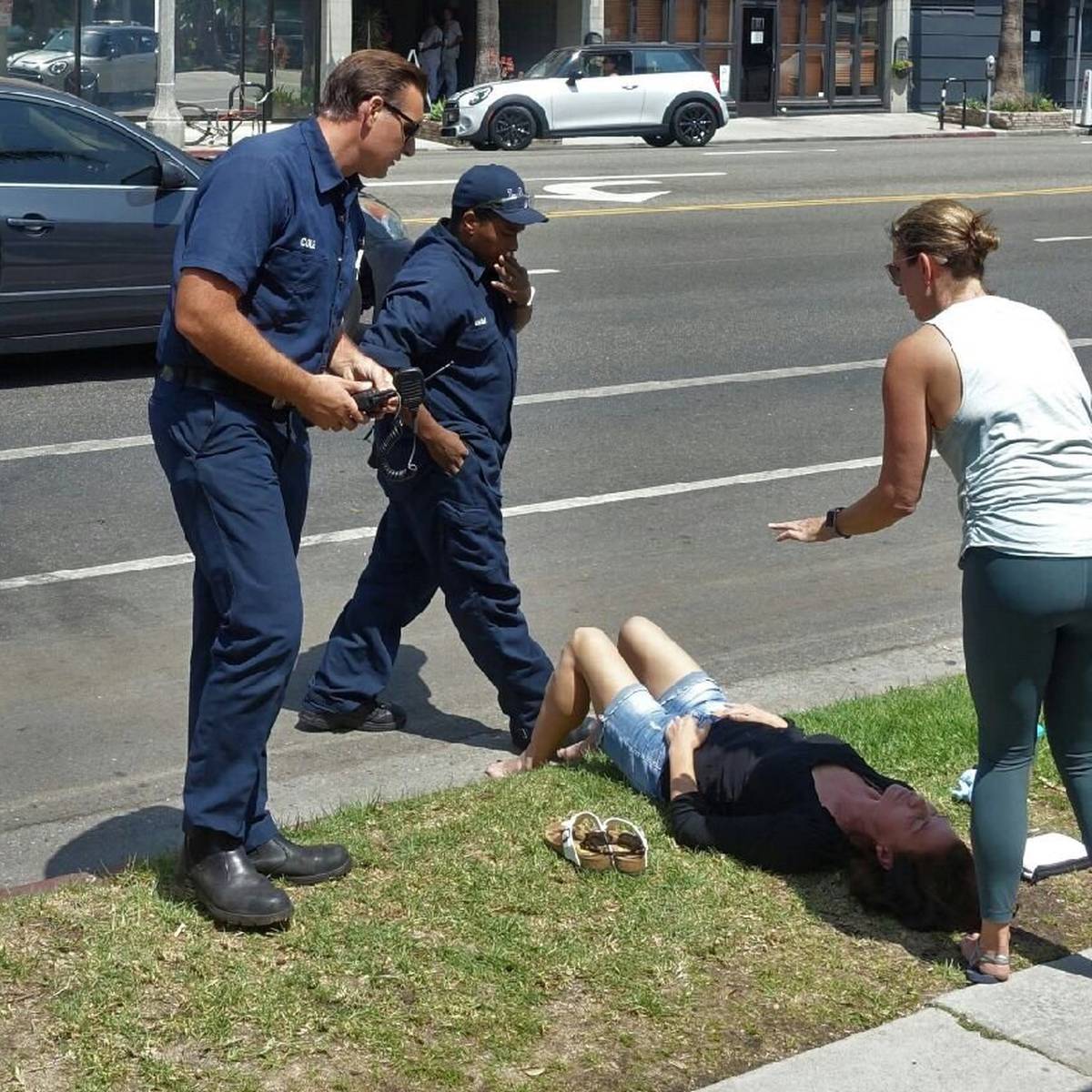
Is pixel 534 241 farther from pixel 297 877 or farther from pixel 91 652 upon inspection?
pixel 297 877

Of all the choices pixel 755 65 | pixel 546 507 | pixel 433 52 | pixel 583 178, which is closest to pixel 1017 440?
pixel 546 507

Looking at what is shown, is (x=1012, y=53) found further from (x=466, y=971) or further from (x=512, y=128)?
(x=466, y=971)

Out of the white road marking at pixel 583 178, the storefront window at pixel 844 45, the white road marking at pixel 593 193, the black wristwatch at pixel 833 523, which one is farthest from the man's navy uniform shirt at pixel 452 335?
the storefront window at pixel 844 45

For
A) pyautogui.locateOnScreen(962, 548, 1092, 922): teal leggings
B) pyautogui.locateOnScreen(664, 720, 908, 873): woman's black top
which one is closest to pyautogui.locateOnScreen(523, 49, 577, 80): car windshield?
pyautogui.locateOnScreen(664, 720, 908, 873): woman's black top

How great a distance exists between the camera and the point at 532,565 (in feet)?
25.5

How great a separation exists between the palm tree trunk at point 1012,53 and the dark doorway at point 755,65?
4.84 metres

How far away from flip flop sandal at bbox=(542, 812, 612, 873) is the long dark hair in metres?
0.67

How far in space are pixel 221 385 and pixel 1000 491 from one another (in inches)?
69.2

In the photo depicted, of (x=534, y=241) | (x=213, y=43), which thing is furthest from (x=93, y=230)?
(x=213, y=43)

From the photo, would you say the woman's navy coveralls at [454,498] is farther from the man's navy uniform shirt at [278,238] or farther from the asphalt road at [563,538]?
the man's navy uniform shirt at [278,238]

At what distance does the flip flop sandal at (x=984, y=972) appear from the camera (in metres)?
4.08

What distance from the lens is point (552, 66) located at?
29.6 metres

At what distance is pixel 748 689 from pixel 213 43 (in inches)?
1083

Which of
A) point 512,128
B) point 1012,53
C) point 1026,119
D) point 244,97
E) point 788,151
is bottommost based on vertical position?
point 788,151
